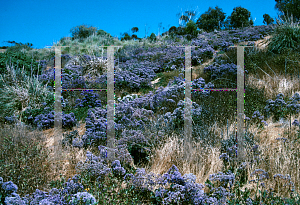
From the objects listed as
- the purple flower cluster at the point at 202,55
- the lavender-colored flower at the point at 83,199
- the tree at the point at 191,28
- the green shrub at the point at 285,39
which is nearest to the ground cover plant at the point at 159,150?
the lavender-colored flower at the point at 83,199

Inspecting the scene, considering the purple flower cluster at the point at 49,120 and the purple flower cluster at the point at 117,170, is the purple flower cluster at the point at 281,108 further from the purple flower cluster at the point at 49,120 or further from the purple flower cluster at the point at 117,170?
the purple flower cluster at the point at 49,120

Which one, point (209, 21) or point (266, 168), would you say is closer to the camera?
point (266, 168)

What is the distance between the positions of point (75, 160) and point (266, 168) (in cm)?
289

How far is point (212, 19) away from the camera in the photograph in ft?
86.0

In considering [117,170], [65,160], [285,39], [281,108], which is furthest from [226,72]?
[65,160]

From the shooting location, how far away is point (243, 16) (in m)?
25.3

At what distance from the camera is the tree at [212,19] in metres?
26.2

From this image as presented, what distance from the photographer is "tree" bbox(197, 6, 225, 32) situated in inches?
1030

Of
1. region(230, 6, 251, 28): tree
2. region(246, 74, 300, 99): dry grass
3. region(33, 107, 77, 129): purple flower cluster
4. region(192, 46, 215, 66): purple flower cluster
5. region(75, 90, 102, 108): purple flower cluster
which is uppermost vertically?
region(230, 6, 251, 28): tree

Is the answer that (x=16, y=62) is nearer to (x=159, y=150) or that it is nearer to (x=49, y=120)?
(x=49, y=120)

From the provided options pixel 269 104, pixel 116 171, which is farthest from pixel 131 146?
pixel 269 104

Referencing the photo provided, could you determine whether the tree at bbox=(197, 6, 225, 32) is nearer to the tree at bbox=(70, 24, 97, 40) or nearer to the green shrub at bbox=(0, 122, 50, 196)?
the tree at bbox=(70, 24, 97, 40)

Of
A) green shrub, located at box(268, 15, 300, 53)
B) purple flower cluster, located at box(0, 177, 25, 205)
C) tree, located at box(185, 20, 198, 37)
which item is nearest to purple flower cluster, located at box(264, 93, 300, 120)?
purple flower cluster, located at box(0, 177, 25, 205)

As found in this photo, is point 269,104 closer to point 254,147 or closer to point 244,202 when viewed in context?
point 254,147
